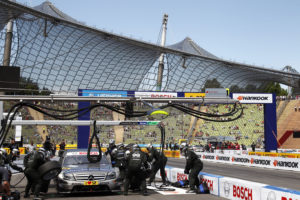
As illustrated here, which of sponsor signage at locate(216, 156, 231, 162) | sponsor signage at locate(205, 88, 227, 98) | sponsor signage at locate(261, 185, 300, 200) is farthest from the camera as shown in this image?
sponsor signage at locate(216, 156, 231, 162)

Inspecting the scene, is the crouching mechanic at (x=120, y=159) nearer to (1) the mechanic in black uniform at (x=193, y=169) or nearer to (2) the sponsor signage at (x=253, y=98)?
(1) the mechanic in black uniform at (x=193, y=169)

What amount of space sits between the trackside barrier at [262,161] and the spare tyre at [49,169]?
55.9ft

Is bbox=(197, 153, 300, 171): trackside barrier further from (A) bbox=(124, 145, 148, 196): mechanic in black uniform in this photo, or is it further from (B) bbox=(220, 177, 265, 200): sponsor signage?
(A) bbox=(124, 145, 148, 196): mechanic in black uniform

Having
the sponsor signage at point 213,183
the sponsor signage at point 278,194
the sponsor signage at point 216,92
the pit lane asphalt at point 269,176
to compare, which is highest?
the sponsor signage at point 216,92

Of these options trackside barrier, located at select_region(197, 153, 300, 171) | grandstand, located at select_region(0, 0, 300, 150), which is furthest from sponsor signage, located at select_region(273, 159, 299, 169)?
grandstand, located at select_region(0, 0, 300, 150)

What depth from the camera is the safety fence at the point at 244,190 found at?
806cm

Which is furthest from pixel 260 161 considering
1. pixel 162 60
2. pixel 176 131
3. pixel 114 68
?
pixel 114 68

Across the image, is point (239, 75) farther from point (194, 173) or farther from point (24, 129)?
point (194, 173)

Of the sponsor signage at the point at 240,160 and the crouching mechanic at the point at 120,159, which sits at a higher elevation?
the crouching mechanic at the point at 120,159

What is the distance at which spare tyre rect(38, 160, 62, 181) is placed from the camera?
1034 cm

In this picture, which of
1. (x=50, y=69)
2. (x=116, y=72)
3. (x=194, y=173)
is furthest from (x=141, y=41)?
(x=194, y=173)

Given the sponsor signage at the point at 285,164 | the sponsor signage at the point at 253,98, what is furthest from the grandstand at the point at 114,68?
the sponsor signage at the point at 285,164

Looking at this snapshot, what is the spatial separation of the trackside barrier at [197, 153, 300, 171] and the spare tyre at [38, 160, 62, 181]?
1703cm

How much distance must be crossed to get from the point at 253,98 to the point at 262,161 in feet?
34.2
